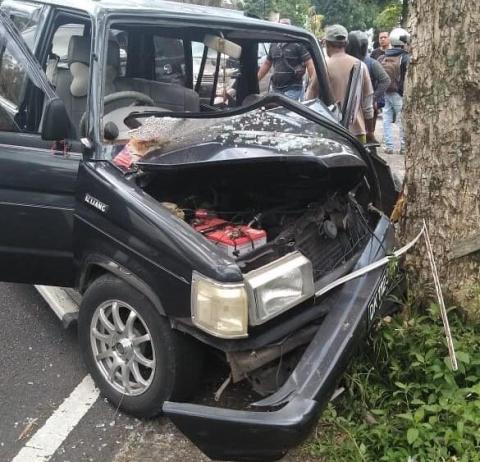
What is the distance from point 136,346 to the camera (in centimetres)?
299

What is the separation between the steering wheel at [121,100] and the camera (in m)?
3.38

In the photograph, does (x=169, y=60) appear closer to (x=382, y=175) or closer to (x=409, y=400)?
(x=382, y=175)

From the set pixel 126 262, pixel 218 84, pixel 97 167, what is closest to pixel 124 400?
pixel 126 262

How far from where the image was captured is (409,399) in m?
2.87

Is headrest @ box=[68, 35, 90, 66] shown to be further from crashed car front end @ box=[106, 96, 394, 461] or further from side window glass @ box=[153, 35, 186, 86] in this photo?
side window glass @ box=[153, 35, 186, 86]

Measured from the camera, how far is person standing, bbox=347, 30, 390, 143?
7297 mm

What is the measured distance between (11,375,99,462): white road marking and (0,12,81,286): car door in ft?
2.14

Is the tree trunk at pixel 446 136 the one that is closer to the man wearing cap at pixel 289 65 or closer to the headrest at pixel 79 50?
the man wearing cap at pixel 289 65

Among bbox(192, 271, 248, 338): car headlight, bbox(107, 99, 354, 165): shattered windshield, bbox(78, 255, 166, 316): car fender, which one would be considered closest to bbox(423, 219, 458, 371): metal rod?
bbox(107, 99, 354, 165): shattered windshield

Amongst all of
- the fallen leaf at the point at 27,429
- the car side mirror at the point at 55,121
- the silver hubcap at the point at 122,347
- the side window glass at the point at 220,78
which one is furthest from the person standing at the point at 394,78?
the fallen leaf at the point at 27,429

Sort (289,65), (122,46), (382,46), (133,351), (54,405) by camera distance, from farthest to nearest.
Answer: (382,46), (289,65), (122,46), (54,405), (133,351)

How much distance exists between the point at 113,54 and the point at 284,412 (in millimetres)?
2372

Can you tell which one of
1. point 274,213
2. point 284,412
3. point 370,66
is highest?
point 370,66

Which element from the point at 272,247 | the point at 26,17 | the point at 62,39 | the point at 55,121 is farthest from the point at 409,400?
the point at 26,17
